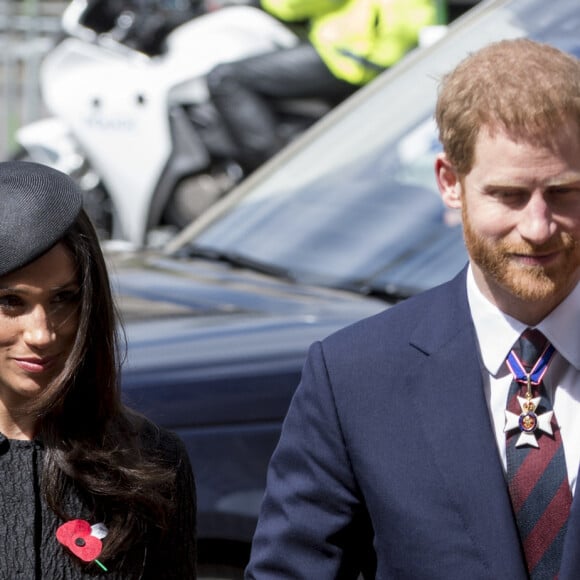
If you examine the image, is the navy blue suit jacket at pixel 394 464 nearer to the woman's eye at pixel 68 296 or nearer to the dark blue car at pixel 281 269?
the woman's eye at pixel 68 296

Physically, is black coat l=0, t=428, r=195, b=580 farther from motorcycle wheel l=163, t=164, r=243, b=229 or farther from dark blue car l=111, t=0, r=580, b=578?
motorcycle wheel l=163, t=164, r=243, b=229

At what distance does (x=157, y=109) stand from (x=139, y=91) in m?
0.17

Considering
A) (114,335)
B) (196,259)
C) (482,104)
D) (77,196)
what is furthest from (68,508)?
(196,259)

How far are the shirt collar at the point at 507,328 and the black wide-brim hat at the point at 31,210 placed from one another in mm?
703

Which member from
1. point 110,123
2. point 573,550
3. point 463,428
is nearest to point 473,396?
point 463,428

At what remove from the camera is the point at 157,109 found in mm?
8875

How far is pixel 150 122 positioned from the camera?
8.90m

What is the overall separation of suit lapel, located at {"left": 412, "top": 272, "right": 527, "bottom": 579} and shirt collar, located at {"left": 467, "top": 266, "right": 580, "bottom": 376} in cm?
2

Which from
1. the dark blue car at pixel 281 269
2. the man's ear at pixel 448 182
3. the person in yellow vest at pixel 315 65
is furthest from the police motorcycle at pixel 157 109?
the man's ear at pixel 448 182

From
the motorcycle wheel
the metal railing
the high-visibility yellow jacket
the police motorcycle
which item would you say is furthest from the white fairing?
the metal railing

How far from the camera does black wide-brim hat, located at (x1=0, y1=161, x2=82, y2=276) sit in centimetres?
265

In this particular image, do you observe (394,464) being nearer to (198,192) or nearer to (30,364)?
(30,364)

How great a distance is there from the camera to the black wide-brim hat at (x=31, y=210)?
8.71 feet

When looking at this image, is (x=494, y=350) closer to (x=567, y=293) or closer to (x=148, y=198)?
(x=567, y=293)
